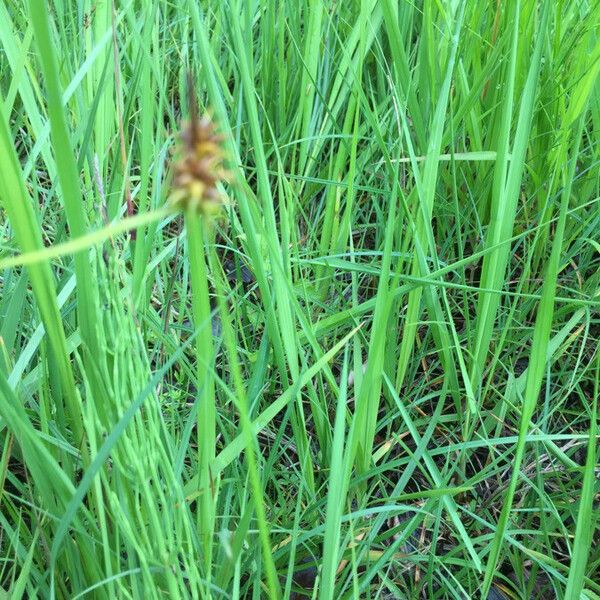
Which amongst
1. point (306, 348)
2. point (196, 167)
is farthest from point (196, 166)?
point (306, 348)

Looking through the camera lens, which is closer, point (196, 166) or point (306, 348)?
point (196, 166)

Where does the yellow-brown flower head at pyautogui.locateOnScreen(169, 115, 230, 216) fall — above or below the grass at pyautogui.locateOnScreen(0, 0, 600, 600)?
above

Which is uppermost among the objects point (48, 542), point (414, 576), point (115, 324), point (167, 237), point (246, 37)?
point (246, 37)

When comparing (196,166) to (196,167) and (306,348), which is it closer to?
(196,167)

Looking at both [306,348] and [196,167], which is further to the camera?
[306,348]

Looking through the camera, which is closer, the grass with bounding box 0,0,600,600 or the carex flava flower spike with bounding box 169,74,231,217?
the carex flava flower spike with bounding box 169,74,231,217

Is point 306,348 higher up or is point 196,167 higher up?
point 196,167

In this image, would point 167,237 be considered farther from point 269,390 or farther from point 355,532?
point 355,532

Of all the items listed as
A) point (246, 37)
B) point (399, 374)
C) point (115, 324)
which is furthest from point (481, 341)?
point (246, 37)
